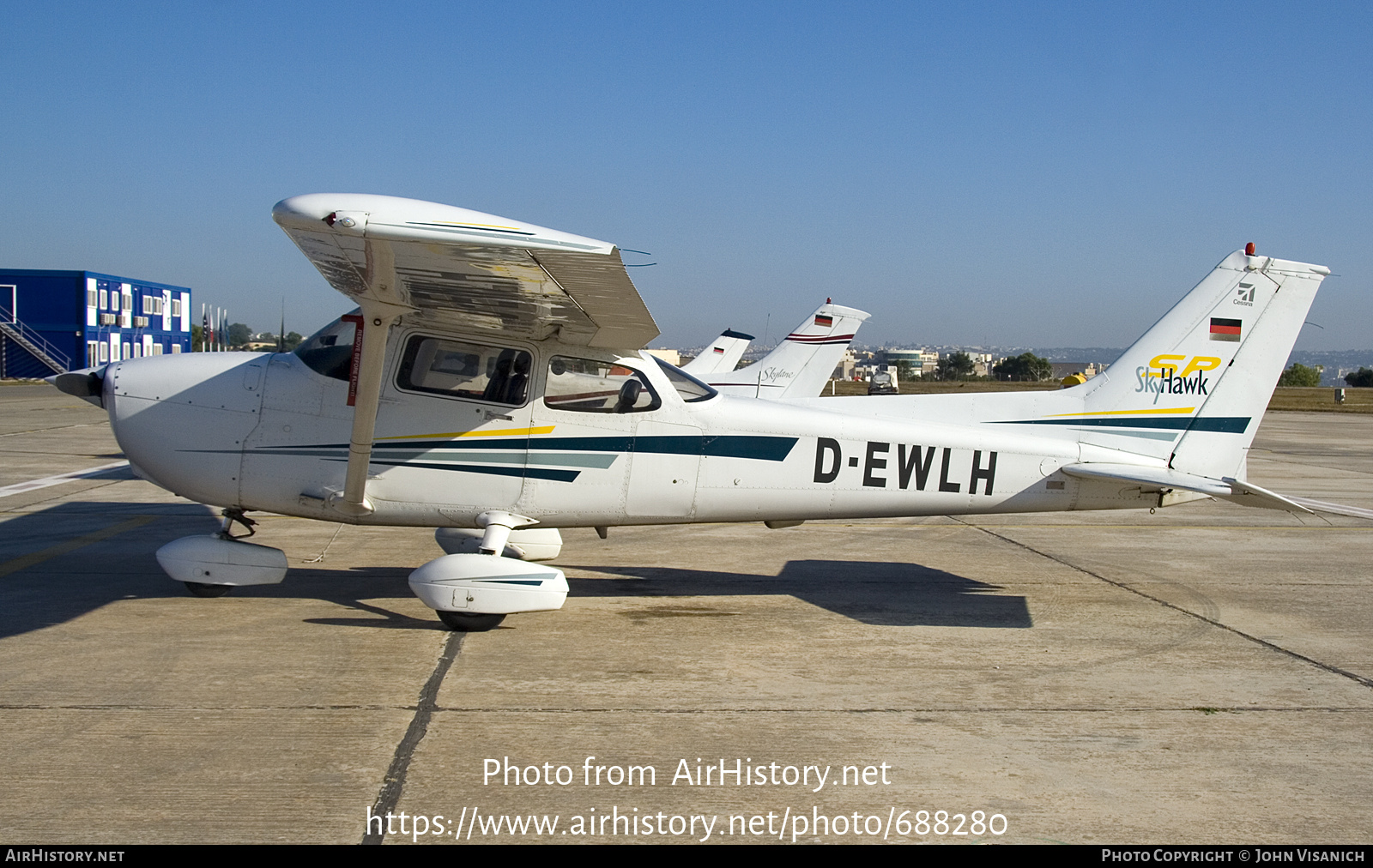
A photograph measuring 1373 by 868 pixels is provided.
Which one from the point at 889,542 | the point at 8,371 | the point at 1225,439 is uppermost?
the point at 1225,439

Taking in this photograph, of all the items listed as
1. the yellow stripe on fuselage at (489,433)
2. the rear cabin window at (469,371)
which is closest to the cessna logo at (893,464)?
the yellow stripe on fuselage at (489,433)

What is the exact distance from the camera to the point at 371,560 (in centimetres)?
895

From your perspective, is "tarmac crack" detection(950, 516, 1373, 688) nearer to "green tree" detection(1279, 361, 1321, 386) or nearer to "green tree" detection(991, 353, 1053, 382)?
"green tree" detection(991, 353, 1053, 382)

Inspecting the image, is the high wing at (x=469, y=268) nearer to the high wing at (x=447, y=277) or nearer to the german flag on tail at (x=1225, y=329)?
the high wing at (x=447, y=277)

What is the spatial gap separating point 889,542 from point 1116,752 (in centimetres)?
593

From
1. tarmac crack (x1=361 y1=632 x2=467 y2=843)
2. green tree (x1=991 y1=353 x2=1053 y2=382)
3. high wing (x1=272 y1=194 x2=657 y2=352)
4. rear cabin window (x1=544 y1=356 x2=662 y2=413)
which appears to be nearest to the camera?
tarmac crack (x1=361 y1=632 x2=467 y2=843)

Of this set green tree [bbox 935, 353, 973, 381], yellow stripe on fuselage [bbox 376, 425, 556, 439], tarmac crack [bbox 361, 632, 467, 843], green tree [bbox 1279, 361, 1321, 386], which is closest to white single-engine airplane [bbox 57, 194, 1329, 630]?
yellow stripe on fuselage [bbox 376, 425, 556, 439]

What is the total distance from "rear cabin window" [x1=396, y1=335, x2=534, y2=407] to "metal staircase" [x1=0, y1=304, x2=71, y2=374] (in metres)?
59.4

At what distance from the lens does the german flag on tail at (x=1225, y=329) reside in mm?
7652

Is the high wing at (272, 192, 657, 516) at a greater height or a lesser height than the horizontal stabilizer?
greater

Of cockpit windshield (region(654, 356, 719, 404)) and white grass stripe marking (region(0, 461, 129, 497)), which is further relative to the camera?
white grass stripe marking (region(0, 461, 129, 497))

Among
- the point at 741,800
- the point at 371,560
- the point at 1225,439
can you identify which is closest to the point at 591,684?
the point at 741,800

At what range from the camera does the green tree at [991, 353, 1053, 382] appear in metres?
95.7
